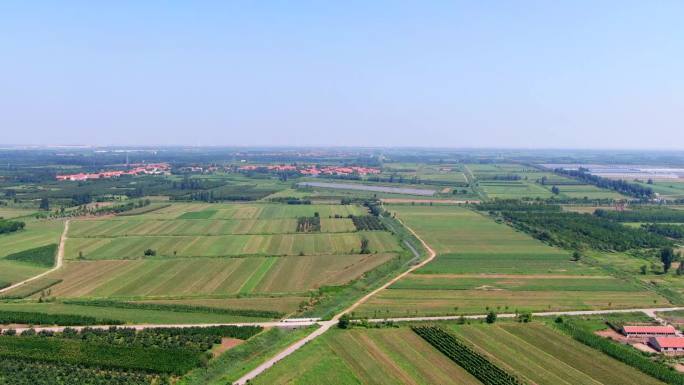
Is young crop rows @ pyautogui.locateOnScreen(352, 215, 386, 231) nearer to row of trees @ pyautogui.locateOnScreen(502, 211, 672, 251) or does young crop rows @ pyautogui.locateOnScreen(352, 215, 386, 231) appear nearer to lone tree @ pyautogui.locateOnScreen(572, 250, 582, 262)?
row of trees @ pyautogui.locateOnScreen(502, 211, 672, 251)

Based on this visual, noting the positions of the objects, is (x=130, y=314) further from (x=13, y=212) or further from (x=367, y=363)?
(x=13, y=212)

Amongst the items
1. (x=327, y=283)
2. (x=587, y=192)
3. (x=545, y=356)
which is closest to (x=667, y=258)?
(x=545, y=356)

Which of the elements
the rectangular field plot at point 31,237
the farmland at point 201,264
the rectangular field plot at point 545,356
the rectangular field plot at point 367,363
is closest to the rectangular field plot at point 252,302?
the farmland at point 201,264

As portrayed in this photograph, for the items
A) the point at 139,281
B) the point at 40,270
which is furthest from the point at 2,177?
the point at 139,281

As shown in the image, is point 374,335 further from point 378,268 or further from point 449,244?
point 449,244

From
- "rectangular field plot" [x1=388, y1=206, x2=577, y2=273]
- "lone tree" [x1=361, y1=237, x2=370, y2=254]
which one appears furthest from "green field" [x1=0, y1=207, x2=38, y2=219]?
"rectangular field plot" [x1=388, y1=206, x2=577, y2=273]

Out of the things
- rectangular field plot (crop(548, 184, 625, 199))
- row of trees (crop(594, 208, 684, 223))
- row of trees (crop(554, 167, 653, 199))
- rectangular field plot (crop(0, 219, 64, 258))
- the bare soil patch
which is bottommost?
the bare soil patch
